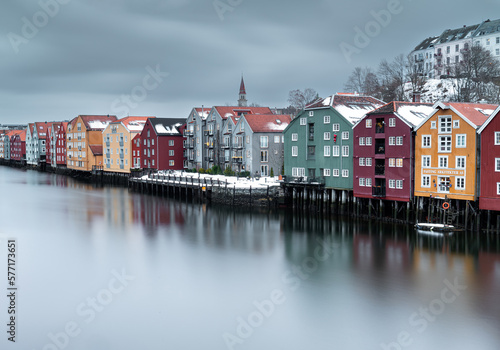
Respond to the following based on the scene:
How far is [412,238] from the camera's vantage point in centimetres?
3434

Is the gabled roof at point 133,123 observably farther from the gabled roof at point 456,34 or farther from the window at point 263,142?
the gabled roof at point 456,34

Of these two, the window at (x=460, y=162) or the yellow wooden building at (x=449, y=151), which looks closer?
the yellow wooden building at (x=449, y=151)

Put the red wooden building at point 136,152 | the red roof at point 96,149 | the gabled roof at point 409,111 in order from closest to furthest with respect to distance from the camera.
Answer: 1. the gabled roof at point 409,111
2. the red wooden building at point 136,152
3. the red roof at point 96,149

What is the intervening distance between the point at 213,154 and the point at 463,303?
1968 inches

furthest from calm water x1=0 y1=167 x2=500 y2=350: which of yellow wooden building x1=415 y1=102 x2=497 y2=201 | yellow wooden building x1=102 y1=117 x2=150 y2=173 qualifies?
yellow wooden building x1=102 y1=117 x2=150 y2=173

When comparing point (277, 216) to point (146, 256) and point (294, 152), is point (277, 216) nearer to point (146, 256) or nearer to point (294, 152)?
point (294, 152)

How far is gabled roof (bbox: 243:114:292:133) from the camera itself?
204 feet

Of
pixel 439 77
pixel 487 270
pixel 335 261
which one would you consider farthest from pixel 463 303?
pixel 439 77

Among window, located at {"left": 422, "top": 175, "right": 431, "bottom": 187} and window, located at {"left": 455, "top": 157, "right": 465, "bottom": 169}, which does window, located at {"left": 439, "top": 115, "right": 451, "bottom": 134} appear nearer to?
window, located at {"left": 455, "top": 157, "right": 465, "bottom": 169}

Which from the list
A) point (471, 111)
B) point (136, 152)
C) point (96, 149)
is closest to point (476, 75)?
point (471, 111)

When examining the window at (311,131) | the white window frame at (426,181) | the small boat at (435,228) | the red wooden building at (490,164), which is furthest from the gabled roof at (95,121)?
the red wooden building at (490,164)

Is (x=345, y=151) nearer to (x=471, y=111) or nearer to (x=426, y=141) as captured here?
(x=426, y=141)

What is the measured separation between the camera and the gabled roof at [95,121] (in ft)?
322

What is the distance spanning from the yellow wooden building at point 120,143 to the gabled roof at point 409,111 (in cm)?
4889
